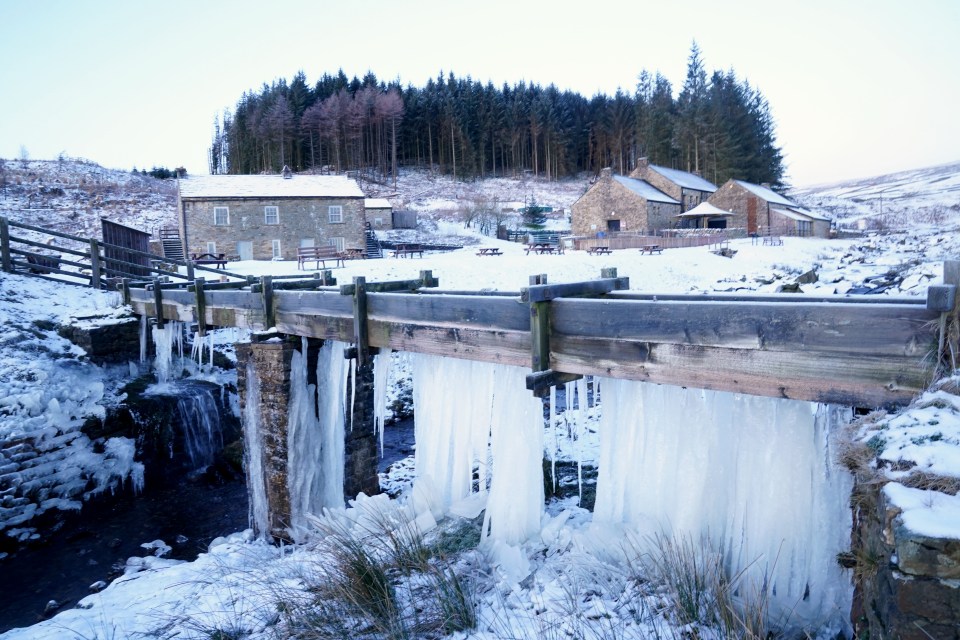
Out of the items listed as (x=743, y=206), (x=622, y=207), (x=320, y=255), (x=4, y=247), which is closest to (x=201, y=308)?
(x=4, y=247)

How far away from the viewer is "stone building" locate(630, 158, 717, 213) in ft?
143

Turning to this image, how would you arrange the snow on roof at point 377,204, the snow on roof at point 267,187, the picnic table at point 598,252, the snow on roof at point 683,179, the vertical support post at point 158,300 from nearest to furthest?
the vertical support post at point 158,300, the picnic table at point 598,252, the snow on roof at point 267,187, the snow on roof at point 683,179, the snow on roof at point 377,204

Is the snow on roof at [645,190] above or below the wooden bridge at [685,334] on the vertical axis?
above

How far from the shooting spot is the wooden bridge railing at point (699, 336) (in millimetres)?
3123

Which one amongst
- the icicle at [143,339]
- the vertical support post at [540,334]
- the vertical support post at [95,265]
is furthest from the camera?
the vertical support post at [95,265]

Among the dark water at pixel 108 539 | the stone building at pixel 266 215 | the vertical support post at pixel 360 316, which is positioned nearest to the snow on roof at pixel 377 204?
the stone building at pixel 266 215

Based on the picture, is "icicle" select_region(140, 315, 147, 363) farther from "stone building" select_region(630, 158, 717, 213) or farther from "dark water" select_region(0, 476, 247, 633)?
"stone building" select_region(630, 158, 717, 213)

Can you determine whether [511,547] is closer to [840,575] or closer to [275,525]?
[840,575]

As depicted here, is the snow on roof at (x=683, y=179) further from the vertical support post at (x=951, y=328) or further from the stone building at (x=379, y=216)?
the vertical support post at (x=951, y=328)

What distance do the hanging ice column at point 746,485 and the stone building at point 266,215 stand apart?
2808cm

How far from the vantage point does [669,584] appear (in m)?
3.64

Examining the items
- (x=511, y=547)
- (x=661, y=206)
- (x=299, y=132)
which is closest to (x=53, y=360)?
(x=511, y=547)

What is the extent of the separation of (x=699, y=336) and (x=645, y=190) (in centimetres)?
4025

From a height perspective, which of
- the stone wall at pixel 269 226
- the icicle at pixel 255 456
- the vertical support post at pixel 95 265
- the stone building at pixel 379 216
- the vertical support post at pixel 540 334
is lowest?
the icicle at pixel 255 456
